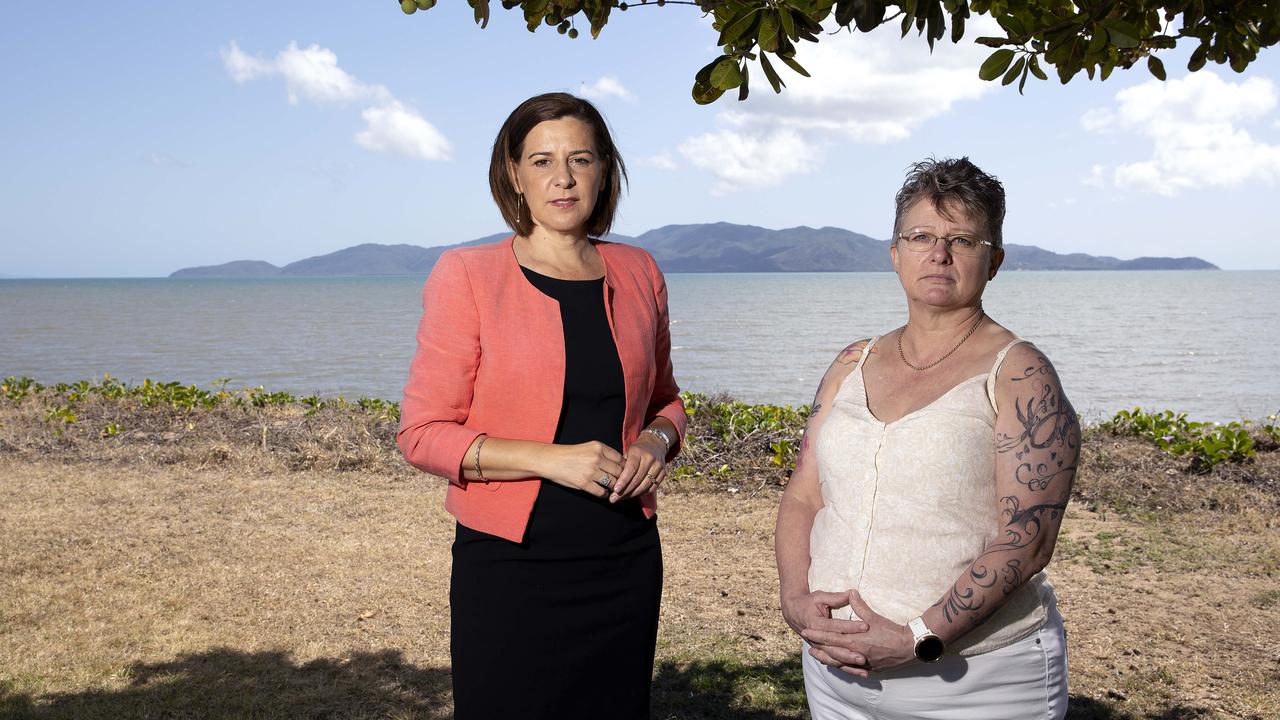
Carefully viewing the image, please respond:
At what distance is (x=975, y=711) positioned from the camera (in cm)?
232

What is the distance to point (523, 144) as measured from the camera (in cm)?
289

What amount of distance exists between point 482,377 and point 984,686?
148 centimetres

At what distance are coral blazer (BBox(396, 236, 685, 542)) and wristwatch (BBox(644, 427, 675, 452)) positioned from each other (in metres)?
0.33

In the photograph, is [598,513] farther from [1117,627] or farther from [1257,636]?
[1257,636]

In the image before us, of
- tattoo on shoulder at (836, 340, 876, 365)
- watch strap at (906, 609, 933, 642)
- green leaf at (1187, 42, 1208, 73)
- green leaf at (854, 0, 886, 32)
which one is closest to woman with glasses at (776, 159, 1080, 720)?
watch strap at (906, 609, 933, 642)

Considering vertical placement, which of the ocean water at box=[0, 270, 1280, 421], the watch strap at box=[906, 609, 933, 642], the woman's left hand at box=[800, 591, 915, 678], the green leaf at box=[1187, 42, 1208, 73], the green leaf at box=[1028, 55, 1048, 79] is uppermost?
the green leaf at box=[1187, 42, 1208, 73]

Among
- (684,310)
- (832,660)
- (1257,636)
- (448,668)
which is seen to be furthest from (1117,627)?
(684,310)

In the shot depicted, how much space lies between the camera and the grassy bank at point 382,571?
503cm

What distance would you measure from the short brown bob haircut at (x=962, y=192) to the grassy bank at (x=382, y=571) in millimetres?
3064

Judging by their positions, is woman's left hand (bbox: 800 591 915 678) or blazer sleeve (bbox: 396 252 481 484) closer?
woman's left hand (bbox: 800 591 915 678)

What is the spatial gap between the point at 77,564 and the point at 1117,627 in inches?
264

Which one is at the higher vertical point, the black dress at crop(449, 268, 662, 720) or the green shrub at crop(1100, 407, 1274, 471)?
the black dress at crop(449, 268, 662, 720)

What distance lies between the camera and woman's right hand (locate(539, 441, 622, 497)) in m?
2.64

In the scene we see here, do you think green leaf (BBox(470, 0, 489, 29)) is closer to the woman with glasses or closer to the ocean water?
the woman with glasses
